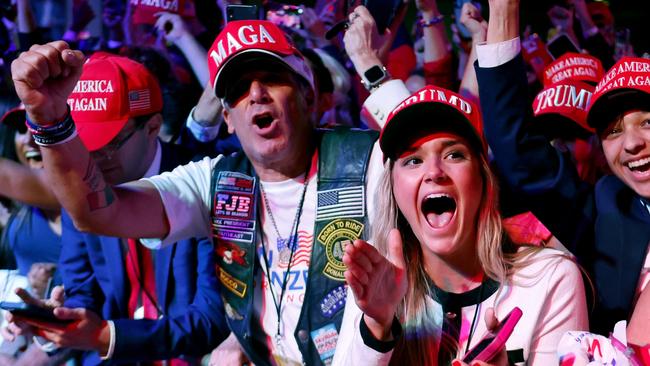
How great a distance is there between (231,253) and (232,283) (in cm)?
10

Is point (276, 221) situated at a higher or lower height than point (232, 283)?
higher

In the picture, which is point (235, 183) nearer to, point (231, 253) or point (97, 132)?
point (231, 253)

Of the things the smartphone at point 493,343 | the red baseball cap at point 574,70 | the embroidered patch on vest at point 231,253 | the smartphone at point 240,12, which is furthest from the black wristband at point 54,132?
the red baseball cap at point 574,70

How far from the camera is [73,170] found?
8.48 ft

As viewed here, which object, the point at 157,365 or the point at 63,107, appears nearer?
the point at 63,107

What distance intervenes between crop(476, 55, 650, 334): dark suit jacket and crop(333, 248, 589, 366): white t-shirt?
0.95 feet

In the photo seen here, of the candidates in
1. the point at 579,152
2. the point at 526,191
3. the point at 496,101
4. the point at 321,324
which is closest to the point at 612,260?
the point at 526,191

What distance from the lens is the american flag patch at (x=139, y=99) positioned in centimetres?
345

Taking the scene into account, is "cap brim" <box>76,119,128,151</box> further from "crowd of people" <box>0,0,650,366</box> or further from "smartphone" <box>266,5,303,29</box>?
"smartphone" <box>266,5,303,29</box>

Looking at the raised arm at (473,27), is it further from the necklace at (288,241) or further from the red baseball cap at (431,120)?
the red baseball cap at (431,120)

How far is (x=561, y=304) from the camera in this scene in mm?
2170

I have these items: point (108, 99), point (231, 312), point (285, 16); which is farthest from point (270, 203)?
point (285, 16)

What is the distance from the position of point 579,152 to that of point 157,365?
1.87 metres

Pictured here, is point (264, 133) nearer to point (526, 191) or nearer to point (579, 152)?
point (526, 191)
